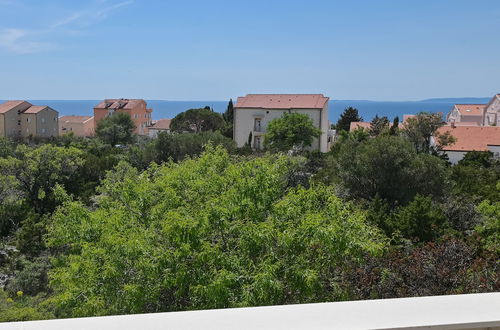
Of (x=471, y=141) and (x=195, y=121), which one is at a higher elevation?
(x=195, y=121)

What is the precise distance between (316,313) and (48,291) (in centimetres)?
1383

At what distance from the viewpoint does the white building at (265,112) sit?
153ft

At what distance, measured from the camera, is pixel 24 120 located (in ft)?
180

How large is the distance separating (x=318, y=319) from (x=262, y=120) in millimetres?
46203

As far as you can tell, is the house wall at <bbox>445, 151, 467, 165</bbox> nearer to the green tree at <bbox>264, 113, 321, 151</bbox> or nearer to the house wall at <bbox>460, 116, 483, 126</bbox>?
the green tree at <bbox>264, 113, 321, 151</bbox>

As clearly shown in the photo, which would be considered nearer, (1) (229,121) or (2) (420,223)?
(2) (420,223)

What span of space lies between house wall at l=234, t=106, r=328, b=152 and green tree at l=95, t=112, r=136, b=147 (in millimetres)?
13698

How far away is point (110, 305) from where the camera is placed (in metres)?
6.94

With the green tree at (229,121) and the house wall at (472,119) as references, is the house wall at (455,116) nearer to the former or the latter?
the house wall at (472,119)

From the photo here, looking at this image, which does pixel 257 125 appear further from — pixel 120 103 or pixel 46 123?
pixel 46 123

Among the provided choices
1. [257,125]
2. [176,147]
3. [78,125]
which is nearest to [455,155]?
[257,125]

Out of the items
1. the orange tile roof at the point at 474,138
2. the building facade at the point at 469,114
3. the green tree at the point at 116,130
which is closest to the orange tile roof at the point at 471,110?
the building facade at the point at 469,114

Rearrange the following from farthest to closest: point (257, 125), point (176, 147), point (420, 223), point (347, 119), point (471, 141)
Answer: point (347, 119) < point (257, 125) < point (471, 141) < point (176, 147) < point (420, 223)

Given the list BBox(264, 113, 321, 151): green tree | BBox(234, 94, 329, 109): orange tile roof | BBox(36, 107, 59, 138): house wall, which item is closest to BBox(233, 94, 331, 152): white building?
BBox(234, 94, 329, 109): orange tile roof
